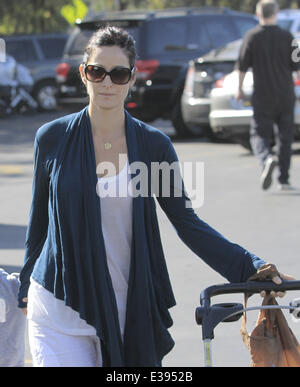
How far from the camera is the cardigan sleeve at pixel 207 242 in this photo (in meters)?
3.65

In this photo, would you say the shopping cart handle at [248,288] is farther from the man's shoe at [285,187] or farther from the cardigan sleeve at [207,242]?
the man's shoe at [285,187]

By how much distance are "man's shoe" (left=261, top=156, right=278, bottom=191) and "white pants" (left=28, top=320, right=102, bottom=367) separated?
780 centimetres

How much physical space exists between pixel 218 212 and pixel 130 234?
22.3 ft

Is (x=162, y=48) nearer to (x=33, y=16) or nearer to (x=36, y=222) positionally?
(x=36, y=222)

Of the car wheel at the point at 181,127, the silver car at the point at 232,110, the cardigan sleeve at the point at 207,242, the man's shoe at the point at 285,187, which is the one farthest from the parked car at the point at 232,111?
the cardigan sleeve at the point at 207,242

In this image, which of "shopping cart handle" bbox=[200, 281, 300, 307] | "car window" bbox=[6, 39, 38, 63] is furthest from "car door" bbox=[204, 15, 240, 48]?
"shopping cart handle" bbox=[200, 281, 300, 307]

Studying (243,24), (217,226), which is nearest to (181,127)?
(243,24)

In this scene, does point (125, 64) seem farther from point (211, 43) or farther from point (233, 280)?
point (211, 43)

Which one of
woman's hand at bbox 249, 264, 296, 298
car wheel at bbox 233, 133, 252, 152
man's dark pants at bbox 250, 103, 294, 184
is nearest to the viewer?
woman's hand at bbox 249, 264, 296, 298

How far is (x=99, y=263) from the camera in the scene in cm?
353

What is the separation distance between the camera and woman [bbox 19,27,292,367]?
3.54 m

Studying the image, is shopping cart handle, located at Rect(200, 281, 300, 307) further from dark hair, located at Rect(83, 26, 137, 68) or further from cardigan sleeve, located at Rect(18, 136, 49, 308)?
dark hair, located at Rect(83, 26, 137, 68)

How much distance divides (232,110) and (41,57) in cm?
1379

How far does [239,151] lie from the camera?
51.6ft
